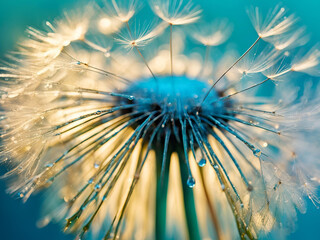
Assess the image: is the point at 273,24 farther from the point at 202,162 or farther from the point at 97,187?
the point at 97,187

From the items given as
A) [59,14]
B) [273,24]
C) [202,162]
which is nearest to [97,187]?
[202,162]

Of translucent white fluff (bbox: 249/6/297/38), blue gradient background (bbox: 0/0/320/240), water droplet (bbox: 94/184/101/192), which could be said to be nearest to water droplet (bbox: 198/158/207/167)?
water droplet (bbox: 94/184/101/192)

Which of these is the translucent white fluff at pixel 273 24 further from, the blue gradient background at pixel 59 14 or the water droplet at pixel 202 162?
the blue gradient background at pixel 59 14

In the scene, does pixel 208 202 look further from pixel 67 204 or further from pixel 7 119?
pixel 7 119

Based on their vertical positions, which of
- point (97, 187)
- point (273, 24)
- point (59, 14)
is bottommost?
point (97, 187)

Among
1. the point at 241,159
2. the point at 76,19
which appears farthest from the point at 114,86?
the point at 241,159

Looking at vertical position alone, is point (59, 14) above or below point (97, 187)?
above

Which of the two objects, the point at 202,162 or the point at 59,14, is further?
the point at 59,14

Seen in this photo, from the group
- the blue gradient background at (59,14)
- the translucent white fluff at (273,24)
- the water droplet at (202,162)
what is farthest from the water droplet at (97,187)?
the blue gradient background at (59,14)

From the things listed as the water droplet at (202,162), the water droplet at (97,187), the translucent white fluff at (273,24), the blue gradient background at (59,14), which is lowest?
the water droplet at (97,187)

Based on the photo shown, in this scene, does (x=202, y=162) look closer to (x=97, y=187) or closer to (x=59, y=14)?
(x=97, y=187)

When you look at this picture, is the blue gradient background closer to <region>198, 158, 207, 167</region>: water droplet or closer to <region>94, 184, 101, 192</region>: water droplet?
<region>94, 184, 101, 192</region>: water droplet
